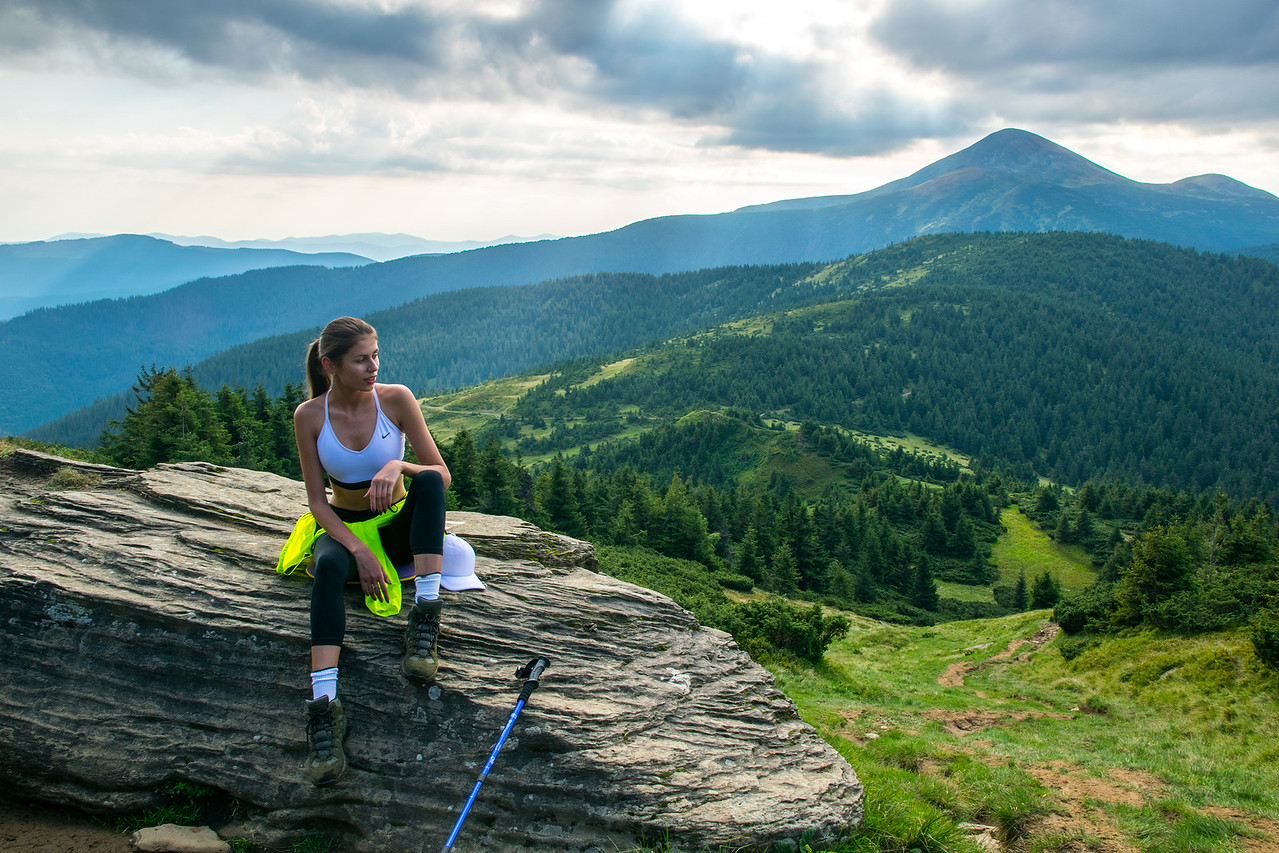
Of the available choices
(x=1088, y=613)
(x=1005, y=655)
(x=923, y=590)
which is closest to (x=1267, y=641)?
(x=1088, y=613)

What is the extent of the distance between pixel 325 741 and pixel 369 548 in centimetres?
198

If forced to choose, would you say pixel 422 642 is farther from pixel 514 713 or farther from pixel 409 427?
pixel 409 427

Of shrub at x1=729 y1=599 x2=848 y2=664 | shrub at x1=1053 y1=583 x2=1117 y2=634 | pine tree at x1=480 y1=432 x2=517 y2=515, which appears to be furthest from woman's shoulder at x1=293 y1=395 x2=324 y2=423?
pine tree at x1=480 y1=432 x2=517 y2=515

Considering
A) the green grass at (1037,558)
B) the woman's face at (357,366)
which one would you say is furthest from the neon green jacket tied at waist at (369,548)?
the green grass at (1037,558)

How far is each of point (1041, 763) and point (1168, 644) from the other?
19.6 m

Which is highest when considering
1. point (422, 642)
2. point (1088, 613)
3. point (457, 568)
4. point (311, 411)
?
point (311, 411)

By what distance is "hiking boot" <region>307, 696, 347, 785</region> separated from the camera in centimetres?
644

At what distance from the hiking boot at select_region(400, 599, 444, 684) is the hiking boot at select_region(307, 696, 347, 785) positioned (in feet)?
2.56

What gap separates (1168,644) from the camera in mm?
26547

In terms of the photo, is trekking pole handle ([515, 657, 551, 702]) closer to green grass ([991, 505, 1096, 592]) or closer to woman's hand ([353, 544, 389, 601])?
woman's hand ([353, 544, 389, 601])

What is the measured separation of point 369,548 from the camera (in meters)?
7.44

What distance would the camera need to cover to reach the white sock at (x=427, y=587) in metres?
7.19

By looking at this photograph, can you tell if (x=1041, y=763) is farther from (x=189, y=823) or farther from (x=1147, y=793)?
(x=189, y=823)

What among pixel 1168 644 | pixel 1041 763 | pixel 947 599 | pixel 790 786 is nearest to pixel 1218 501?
pixel 947 599
